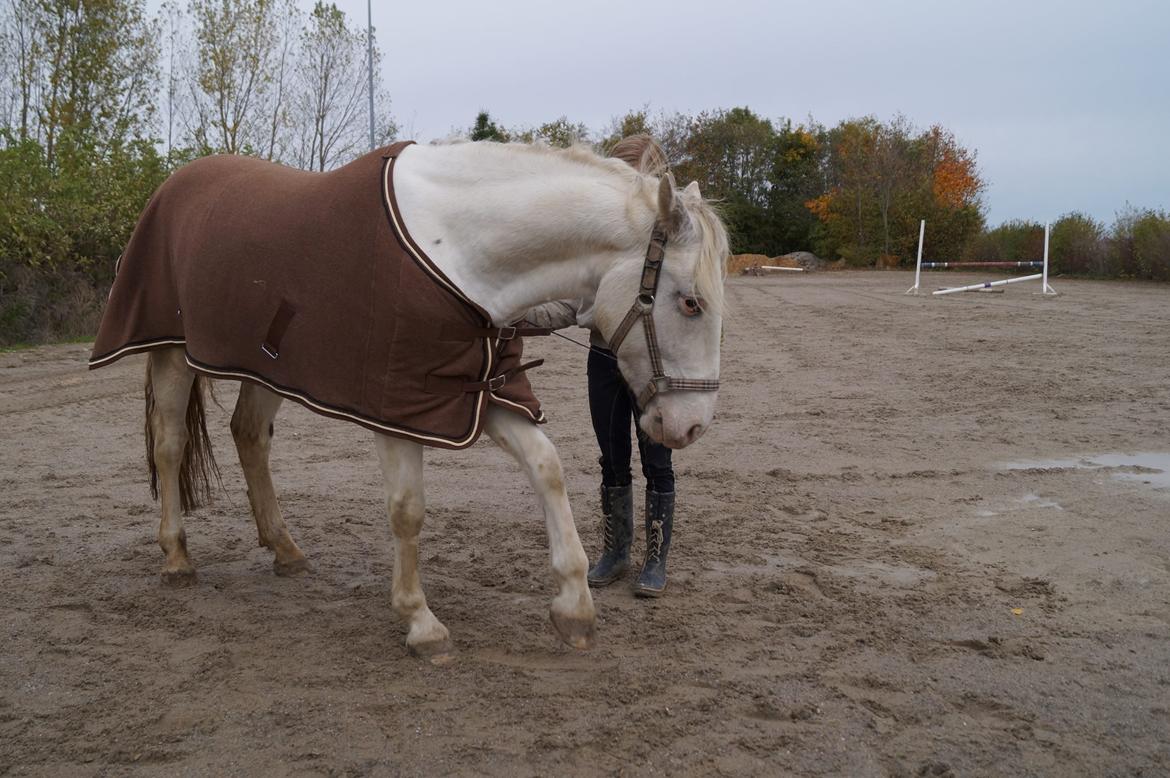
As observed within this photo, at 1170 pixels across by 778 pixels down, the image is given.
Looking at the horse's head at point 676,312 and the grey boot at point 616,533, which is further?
the grey boot at point 616,533

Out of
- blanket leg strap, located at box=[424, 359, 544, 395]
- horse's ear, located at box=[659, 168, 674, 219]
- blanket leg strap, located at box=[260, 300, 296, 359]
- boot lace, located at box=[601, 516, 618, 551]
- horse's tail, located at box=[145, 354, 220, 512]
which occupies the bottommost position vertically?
boot lace, located at box=[601, 516, 618, 551]

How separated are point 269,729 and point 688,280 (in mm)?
1869

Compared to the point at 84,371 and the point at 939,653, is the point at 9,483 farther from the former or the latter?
the point at 939,653

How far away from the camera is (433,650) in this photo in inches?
130

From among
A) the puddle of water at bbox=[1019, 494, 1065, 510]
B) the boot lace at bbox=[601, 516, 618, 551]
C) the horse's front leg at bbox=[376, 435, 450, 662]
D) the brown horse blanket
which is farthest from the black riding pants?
the puddle of water at bbox=[1019, 494, 1065, 510]

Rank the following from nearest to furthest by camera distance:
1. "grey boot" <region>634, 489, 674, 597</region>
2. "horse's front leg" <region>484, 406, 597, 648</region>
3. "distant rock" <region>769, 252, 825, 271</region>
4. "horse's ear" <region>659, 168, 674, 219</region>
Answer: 1. "horse's ear" <region>659, 168, 674, 219</region>
2. "horse's front leg" <region>484, 406, 597, 648</region>
3. "grey boot" <region>634, 489, 674, 597</region>
4. "distant rock" <region>769, 252, 825, 271</region>

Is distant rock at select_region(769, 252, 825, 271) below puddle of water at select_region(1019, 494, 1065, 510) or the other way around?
the other way around

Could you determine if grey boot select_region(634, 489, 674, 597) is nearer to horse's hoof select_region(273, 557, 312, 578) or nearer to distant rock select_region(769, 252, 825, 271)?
horse's hoof select_region(273, 557, 312, 578)

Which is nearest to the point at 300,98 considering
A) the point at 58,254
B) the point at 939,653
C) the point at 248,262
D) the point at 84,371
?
the point at 58,254

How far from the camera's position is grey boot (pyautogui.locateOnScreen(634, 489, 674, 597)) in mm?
3949

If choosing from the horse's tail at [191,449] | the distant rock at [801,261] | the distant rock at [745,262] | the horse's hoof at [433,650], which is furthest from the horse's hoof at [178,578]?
the distant rock at [801,261]

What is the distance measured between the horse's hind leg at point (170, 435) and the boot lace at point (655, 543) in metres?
2.02

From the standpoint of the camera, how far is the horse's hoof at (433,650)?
10.8 ft

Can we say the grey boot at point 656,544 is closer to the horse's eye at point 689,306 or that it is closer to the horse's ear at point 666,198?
the horse's eye at point 689,306
